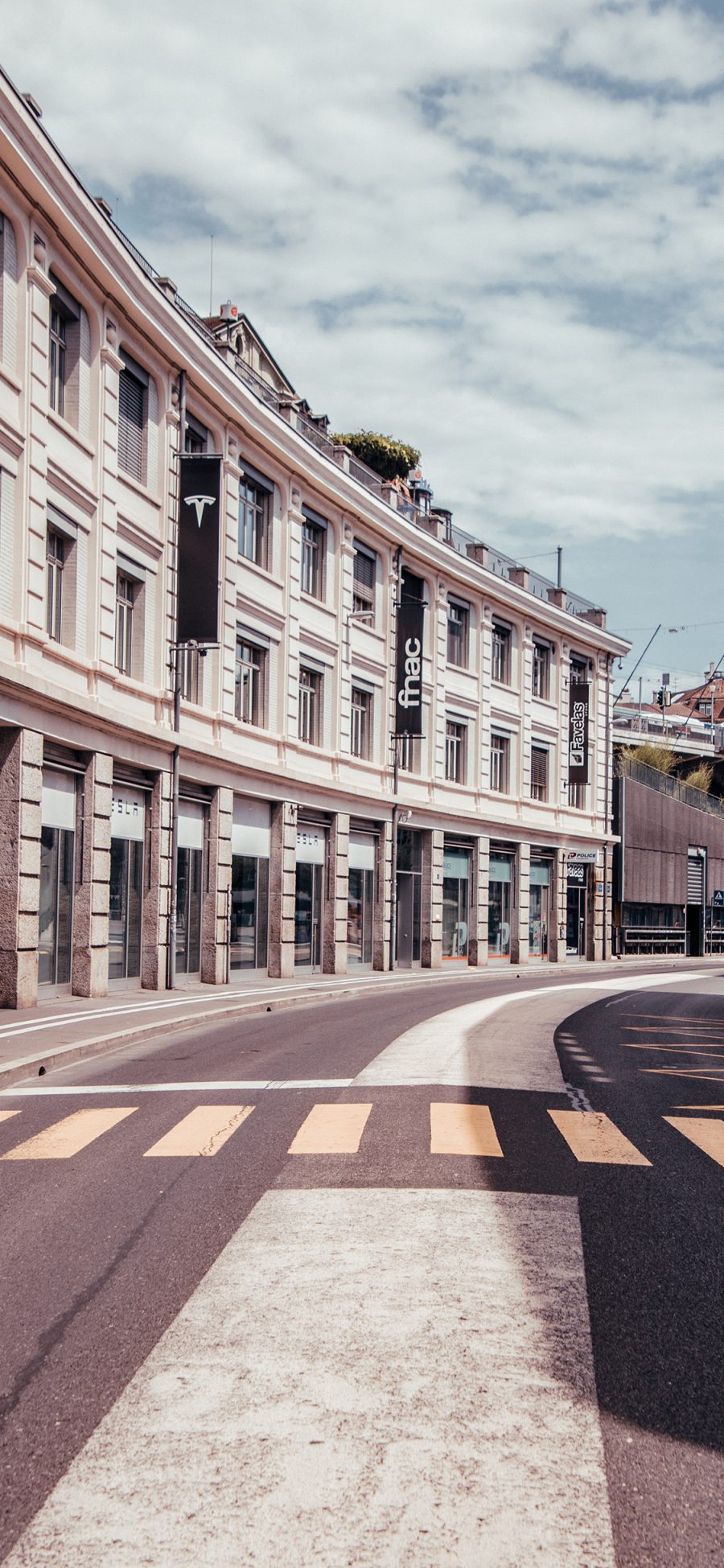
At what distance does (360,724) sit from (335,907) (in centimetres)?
533

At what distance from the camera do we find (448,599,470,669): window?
42.8 m

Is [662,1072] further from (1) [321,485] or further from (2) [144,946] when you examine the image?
(1) [321,485]

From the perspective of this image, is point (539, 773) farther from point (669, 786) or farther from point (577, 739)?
point (669, 786)

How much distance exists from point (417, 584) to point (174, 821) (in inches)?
667

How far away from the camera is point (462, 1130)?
382 inches

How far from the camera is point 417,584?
40.8m

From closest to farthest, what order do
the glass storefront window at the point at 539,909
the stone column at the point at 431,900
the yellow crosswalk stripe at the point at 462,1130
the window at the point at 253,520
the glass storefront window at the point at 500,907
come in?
the yellow crosswalk stripe at the point at 462,1130 < the window at the point at 253,520 < the stone column at the point at 431,900 < the glass storefront window at the point at 500,907 < the glass storefront window at the point at 539,909

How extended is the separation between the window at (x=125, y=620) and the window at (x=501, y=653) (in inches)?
844

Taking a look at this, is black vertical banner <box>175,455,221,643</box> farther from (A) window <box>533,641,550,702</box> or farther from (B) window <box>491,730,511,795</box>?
(A) window <box>533,641,550,702</box>

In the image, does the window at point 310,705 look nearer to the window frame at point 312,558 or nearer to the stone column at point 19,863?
the window frame at point 312,558

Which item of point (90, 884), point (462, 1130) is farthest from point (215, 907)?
point (462, 1130)

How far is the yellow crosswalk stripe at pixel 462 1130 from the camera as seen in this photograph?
9.01 m

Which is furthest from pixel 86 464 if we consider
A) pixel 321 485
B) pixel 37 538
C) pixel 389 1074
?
pixel 389 1074

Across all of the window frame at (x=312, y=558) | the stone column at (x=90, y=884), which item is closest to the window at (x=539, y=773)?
the window frame at (x=312, y=558)
